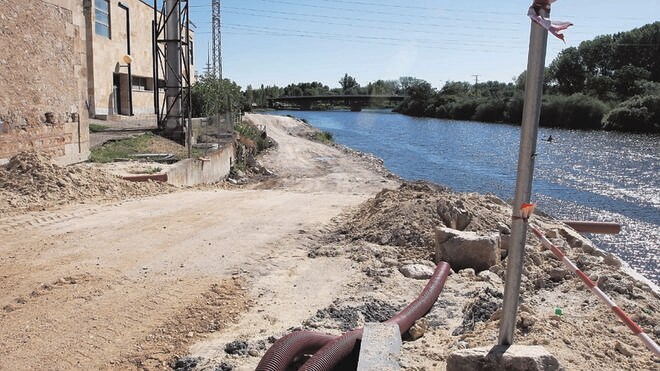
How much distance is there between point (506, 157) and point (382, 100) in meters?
109

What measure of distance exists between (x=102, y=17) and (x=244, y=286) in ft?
107

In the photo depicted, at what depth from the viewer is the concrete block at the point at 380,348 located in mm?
4184

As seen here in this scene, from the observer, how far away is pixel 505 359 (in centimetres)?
364

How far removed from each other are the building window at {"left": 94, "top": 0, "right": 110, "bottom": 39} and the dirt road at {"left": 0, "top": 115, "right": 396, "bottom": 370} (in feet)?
80.6

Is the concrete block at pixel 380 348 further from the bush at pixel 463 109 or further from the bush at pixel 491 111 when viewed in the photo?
the bush at pixel 463 109

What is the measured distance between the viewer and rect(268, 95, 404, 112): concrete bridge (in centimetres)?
14589

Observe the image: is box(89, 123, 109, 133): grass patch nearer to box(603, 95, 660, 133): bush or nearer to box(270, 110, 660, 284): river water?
box(270, 110, 660, 284): river water

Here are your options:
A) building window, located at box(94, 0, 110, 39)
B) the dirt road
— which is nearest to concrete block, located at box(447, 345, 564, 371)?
the dirt road

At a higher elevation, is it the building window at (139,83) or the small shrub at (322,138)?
the building window at (139,83)

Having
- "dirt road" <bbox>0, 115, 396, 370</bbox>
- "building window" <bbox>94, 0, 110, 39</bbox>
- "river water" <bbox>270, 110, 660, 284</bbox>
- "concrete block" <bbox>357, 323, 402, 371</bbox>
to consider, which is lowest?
"river water" <bbox>270, 110, 660, 284</bbox>

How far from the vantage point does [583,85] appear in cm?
9206

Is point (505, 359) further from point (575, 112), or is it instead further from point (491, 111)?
Result: point (491, 111)

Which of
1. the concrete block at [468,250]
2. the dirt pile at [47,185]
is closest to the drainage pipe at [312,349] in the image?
the concrete block at [468,250]

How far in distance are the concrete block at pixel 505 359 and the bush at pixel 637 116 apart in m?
67.6
